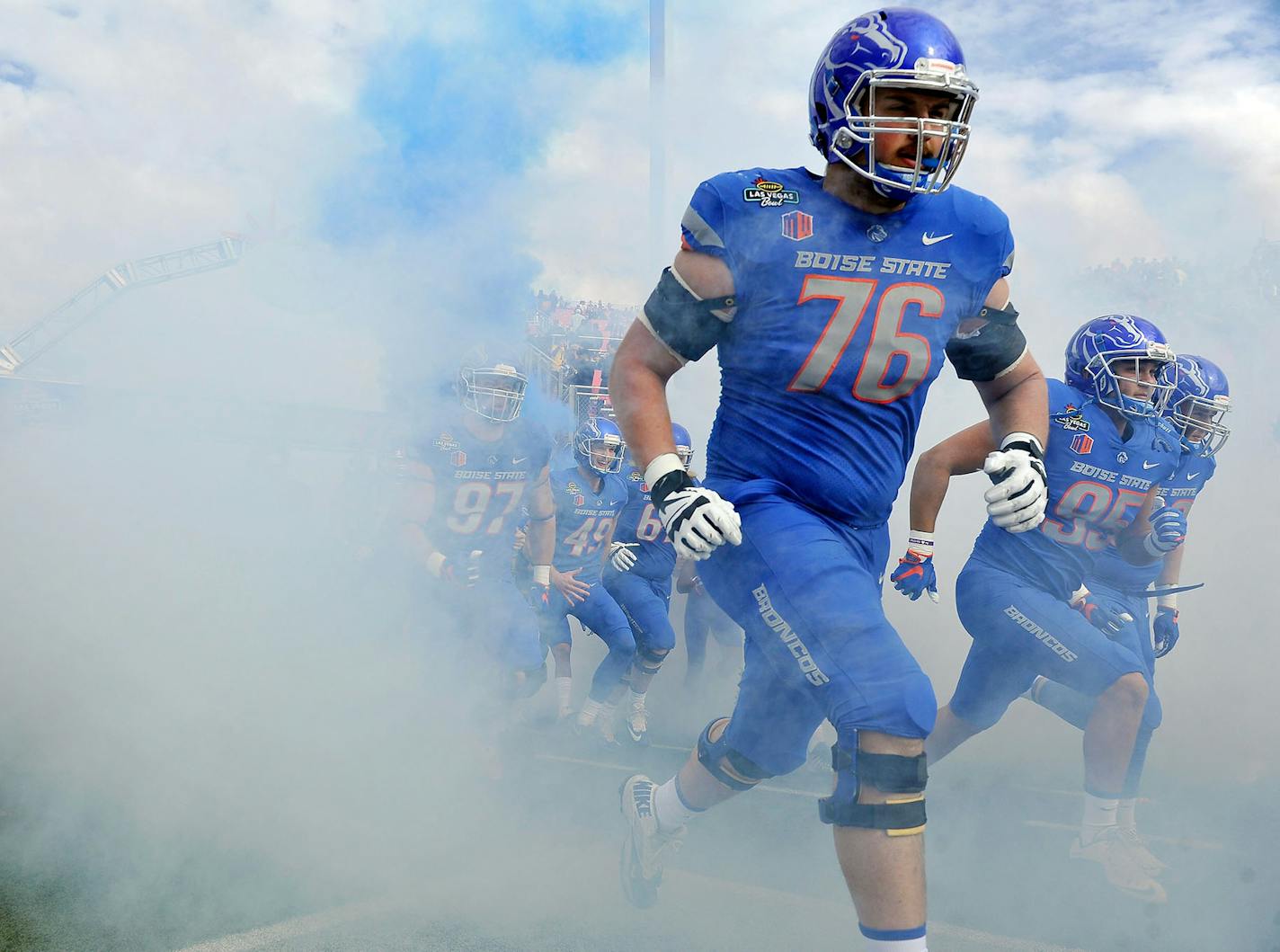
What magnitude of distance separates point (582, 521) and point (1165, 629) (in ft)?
11.0

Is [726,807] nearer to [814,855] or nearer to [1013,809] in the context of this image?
[814,855]

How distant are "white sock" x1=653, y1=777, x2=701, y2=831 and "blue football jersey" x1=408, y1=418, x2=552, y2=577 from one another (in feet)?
8.30

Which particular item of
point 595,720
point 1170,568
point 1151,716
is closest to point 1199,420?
point 1170,568

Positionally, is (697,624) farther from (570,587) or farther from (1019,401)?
(1019,401)

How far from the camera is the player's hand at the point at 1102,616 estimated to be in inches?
145

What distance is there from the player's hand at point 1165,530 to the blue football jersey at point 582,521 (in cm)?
328

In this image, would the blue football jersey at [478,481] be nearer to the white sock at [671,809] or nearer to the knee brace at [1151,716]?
the white sock at [671,809]

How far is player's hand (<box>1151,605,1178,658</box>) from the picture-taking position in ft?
14.5

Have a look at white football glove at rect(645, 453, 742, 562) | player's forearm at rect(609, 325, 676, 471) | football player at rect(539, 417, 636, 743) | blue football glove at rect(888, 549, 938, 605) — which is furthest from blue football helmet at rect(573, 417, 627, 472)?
white football glove at rect(645, 453, 742, 562)

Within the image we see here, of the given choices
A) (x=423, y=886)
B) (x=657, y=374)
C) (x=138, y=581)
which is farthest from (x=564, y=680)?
(x=657, y=374)

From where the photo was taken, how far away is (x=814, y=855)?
11.4 feet

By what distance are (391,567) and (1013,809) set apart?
3.24 meters

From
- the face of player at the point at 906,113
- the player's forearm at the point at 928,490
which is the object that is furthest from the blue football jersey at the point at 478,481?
the face of player at the point at 906,113

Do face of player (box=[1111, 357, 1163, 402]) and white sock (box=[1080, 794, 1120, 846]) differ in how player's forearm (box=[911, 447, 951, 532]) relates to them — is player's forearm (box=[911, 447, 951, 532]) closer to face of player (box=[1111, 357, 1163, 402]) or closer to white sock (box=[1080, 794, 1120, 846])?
face of player (box=[1111, 357, 1163, 402])
